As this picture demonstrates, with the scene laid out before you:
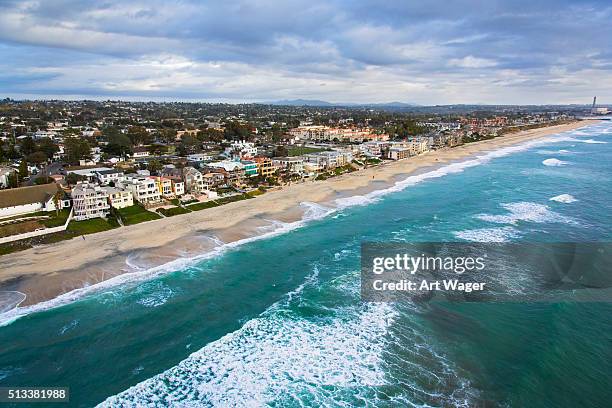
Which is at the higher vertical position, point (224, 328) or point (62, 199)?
point (62, 199)

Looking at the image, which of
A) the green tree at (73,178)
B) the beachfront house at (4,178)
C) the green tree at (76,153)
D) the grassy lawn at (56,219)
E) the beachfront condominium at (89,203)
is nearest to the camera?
the grassy lawn at (56,219)

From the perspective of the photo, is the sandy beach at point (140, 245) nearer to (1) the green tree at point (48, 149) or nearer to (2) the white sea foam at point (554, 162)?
(1) the green tree at point (48, 149)

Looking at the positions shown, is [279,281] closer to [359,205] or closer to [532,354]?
[532,354]

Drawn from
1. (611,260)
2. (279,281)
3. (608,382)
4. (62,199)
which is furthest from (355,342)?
(62,199)

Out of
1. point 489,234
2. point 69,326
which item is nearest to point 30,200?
point 69,326

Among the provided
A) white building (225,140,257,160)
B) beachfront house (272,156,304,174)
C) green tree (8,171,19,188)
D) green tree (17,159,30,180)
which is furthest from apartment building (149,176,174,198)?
white building (225,140,257,160)

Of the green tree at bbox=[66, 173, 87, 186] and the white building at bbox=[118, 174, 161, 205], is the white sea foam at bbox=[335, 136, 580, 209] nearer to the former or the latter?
the white building at bbox=[118, 174, 161, 205]

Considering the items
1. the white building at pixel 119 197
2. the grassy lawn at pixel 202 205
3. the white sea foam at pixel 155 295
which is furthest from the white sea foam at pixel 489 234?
the white building at pixel 119 197
